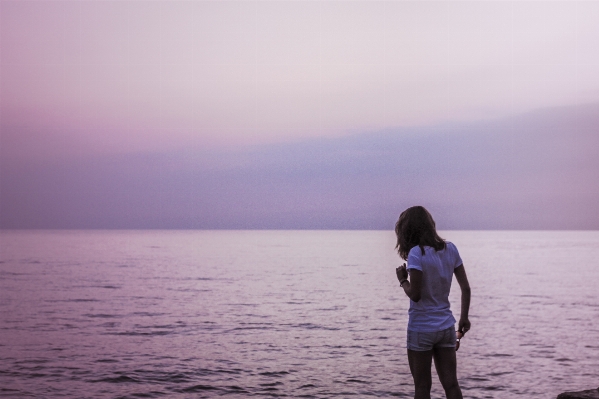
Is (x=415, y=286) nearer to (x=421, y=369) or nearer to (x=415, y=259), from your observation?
(x=415, y=259)

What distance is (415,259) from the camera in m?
5.30

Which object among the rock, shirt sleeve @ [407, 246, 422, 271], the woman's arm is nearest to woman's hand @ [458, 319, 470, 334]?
the woman's arm

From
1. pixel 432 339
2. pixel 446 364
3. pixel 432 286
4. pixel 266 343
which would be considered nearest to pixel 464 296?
pixel 432 286

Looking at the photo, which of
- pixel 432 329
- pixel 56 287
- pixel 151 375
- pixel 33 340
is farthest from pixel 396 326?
pixel 56 287

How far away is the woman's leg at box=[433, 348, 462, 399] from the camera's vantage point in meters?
5.48

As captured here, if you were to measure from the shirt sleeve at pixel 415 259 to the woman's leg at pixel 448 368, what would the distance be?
2.73 ft

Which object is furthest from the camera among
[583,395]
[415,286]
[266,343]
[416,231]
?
[266,343]

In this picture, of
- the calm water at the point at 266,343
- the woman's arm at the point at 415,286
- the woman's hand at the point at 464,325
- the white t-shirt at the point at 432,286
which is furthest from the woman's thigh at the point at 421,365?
the calm water at the point at 266,343

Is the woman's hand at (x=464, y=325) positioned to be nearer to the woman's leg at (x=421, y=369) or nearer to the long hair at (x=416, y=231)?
the woman's leg at (x=421, y=369)

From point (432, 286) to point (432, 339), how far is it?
0.47 m

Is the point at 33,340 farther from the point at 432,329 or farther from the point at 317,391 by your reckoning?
the point at 432,329

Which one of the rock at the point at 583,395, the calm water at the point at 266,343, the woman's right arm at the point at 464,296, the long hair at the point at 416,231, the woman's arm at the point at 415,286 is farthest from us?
the calm water at the point at 266,343

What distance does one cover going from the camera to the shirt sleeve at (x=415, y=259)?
5.29 m

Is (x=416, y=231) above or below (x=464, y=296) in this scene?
above
